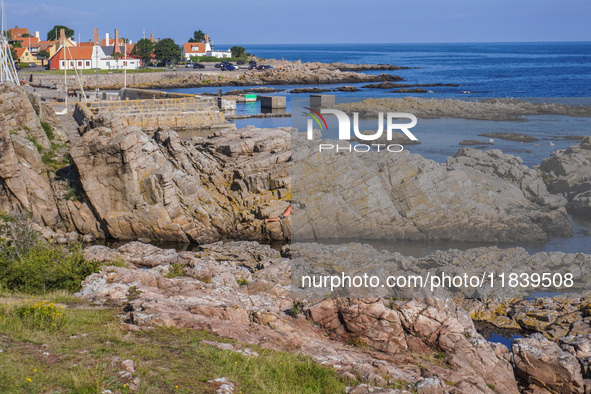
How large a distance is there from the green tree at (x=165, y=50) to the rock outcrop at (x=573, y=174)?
94.5m

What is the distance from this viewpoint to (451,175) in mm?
21297

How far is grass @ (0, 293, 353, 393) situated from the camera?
9008 millimetres

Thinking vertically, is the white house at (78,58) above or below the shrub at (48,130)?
above

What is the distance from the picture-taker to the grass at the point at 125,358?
901cm

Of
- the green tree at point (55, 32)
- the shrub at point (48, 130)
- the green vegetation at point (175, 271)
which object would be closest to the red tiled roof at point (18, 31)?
the green tree at point (55, 32)

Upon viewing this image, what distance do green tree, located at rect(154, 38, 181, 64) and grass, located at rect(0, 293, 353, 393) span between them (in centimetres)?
10288

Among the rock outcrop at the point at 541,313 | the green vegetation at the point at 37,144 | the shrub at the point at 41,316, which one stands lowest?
the rock outcrop at the point at 541,313

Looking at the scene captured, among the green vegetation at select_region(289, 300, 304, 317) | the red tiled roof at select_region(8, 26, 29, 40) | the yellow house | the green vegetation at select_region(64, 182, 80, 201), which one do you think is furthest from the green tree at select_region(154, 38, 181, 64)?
the green vegetation at select_region(289, 300, 304, 317)

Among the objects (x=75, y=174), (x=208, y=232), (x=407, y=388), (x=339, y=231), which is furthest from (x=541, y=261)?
(x=75, y=174)

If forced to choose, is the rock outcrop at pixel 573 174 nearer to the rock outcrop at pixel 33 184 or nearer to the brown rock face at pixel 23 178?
the rock outcrop at pixel 33 184

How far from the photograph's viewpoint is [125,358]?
32.8 feet

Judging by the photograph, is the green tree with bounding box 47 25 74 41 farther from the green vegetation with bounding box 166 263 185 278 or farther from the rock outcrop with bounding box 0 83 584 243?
the green vegetation with bounding box 166 263 185 278

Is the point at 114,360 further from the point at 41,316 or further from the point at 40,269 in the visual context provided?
the point at 40,269

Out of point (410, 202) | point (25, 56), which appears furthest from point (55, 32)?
point (410, 202)
